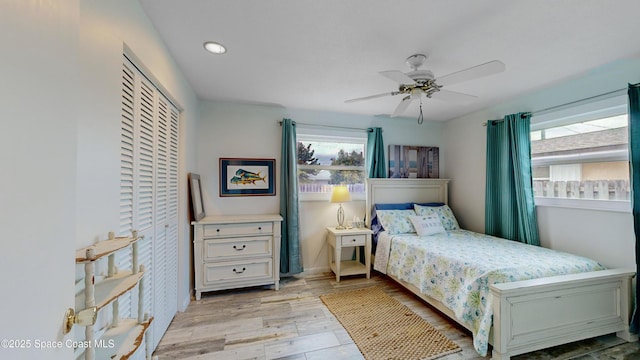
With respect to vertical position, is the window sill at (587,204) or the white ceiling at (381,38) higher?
the white ceiling at (381,38)

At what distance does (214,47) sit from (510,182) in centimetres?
354

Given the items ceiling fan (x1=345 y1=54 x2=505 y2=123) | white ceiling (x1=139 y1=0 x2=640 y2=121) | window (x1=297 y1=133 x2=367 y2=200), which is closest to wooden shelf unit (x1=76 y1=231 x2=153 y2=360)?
white ceiling (x1=139 y1=0 x2=640 y2=121)

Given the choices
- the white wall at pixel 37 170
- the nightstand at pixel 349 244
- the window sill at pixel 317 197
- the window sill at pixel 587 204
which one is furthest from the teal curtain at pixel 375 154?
the white wall at pixel 37 170

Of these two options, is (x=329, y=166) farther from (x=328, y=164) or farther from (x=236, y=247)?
(x=236, y=247)

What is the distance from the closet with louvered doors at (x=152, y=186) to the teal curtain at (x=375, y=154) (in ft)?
8.32

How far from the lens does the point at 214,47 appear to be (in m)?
1.94

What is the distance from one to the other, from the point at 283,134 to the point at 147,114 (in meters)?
1.77

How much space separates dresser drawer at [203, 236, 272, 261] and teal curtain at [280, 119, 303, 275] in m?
0.35

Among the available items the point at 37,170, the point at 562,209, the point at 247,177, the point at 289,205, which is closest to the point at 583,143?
the point at 562,209

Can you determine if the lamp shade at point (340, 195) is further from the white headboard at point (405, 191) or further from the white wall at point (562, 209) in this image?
the white wall at point (562, 209)

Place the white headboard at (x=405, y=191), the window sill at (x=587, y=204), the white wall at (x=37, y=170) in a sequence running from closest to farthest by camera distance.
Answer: the white wall at (x=37, y=170)
the window sill at (x=587, y=204)
the white headboard at (x=405, y=191)

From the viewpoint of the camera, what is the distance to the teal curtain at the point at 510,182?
9.34ft

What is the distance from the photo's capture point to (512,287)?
174 cm

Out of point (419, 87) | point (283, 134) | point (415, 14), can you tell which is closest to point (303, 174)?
point (283, 134)
